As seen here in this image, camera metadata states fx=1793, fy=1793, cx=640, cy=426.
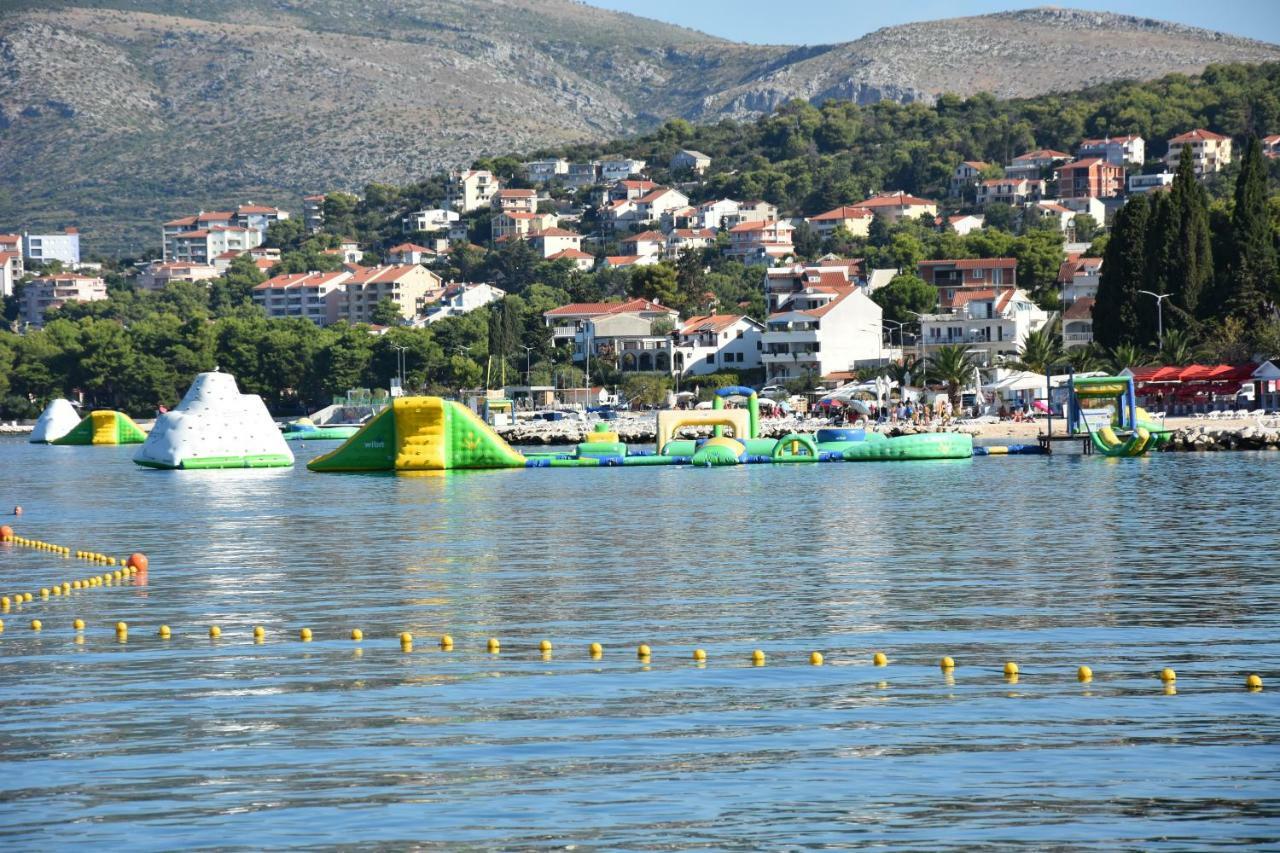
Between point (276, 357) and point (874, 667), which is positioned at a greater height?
point (276, 357)

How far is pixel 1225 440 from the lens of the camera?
76.7 meters

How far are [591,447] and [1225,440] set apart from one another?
2714cm

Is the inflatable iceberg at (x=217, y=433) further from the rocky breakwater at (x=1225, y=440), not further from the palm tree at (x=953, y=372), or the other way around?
the palm tree at (x=953, y=372)

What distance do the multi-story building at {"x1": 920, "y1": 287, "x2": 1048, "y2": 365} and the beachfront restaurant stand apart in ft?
104

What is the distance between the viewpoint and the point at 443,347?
162 m

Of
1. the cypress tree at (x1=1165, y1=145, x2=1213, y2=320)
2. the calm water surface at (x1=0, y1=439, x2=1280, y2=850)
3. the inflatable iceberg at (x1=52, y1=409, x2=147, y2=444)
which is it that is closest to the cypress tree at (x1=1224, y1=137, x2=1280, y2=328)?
the cypress tree at (x1=1165, y1=145, x2=1213, y2=320)

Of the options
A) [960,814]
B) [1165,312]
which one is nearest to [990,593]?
[960,814]

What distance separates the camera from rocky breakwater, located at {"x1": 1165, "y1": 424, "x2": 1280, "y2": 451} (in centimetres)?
7606

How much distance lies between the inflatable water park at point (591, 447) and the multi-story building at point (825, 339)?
Answer: 57.8 meters

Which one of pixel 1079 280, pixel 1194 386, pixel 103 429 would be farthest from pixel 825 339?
pixel 103 429

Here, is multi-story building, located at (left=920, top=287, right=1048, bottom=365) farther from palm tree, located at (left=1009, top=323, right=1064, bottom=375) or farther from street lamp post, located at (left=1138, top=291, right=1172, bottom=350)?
street lamp post, located at (left=1138, top=291, right=1172, bottom=350)

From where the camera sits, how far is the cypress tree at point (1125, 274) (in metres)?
99.8

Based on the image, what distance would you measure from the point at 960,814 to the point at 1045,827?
2.46 ft

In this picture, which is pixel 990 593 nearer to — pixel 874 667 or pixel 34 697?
pixel 874 667
